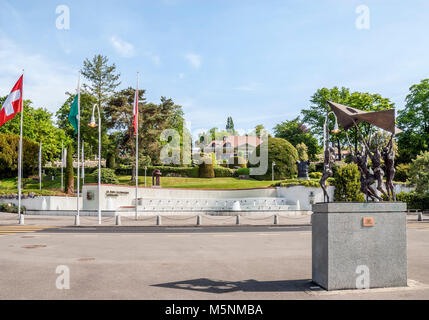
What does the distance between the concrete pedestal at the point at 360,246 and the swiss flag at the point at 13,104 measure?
2269cm

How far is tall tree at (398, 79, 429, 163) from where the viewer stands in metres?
54.3

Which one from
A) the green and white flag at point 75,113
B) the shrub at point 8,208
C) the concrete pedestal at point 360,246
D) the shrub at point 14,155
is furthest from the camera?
the shrub at point 14,155

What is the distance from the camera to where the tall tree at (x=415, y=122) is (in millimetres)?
54344

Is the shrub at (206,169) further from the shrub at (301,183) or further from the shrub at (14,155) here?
the shrub at (14,155)

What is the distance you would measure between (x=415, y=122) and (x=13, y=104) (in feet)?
188

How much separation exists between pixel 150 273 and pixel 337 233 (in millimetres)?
4496

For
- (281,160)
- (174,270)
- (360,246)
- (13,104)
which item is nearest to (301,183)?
(281,160)

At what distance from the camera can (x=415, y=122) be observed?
56.1 m

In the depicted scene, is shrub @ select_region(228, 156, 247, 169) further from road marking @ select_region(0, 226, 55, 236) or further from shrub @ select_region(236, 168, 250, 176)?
road marking @ select_region(0, 226, 55, 236)

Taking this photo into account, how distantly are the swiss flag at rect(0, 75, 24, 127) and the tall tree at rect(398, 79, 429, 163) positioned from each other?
53.8m

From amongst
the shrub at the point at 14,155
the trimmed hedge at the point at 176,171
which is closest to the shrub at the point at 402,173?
the trimmed hedge at the point at 176,171

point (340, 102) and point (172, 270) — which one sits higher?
point (340, 102)

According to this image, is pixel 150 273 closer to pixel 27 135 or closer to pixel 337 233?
pixel 337 233

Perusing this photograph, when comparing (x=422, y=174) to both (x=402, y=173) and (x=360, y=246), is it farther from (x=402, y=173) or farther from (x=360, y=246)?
(x=360, y=246)
